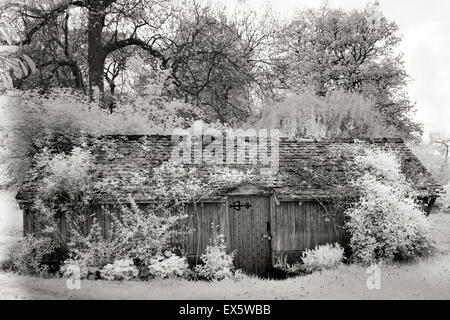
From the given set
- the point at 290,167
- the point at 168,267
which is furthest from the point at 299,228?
the point at 168,267

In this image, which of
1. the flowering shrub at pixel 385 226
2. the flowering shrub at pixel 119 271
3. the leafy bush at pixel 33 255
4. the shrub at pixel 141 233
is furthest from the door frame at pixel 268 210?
the leafy bush at pixel 33 255

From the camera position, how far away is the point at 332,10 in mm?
34875

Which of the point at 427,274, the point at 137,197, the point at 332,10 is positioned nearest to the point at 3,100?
the point at 137,197

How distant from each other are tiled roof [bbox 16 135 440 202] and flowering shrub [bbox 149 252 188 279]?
2.10 m

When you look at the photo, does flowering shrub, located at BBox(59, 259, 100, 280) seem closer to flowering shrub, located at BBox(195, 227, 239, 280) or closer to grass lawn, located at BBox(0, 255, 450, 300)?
grass lawn, located at BBox(0, 255, 450, 300)

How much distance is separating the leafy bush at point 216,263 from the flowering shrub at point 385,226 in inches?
163

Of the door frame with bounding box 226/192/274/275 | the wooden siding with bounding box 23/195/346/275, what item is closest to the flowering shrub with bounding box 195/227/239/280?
the wooden siding with bounding box 23/195/346/275

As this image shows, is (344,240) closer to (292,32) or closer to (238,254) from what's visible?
(238,254)

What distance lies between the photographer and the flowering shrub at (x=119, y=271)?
14.0 m

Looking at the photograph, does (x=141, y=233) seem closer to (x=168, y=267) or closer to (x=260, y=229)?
(x=168, y=267)

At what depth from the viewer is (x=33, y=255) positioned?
48.9 ft

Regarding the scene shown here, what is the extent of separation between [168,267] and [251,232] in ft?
10.7

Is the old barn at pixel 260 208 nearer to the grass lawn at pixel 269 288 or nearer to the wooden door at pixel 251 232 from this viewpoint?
the wooden door at pixel 251 232

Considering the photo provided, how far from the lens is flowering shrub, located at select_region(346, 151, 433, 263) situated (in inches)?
600
